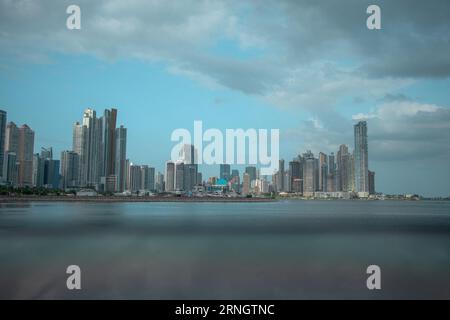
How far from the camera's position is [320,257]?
70.9ft

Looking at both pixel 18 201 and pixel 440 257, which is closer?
pixel 440 257

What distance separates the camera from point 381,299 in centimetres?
1342

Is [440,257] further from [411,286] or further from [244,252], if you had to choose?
[244,252]

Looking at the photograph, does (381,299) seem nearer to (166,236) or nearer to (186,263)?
(186,263)

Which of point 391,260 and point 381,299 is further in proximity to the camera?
point 391,260

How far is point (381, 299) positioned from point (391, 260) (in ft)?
29.5

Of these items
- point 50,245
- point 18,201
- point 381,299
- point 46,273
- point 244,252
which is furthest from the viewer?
point 18,201
